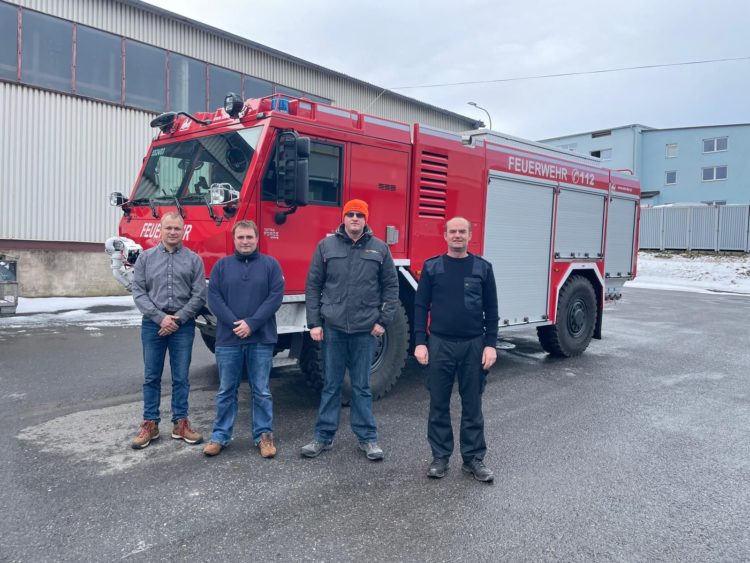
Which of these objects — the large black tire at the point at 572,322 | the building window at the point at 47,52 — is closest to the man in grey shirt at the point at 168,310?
the large black tire at the point at 572,322

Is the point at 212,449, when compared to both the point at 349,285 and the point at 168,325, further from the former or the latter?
the point at 349,285

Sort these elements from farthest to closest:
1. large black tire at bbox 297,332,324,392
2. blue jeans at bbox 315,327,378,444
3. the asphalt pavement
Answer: large black tire at bbox 297,332,324,392
blue jeans at bbox 315,327,378,444
the asphalt pavement

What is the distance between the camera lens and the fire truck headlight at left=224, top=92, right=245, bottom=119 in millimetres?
5406

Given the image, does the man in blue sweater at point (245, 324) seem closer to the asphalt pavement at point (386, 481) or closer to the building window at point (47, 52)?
the asphalt pavement at point (386, 481)

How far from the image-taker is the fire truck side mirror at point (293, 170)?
4973 millimetres

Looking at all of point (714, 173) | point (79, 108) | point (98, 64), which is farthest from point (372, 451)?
point (714, 173)

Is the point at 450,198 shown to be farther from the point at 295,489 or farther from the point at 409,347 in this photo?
the point at 295,489

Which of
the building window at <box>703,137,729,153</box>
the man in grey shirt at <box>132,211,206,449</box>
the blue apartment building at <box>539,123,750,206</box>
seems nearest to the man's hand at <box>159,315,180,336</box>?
the man in grey shirt at <box>132,211,206,449</box>

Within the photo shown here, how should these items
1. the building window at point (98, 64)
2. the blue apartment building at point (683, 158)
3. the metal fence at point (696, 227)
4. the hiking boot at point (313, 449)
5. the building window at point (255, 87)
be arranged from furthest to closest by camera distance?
the blue apartment building at point (683, 158) → the metal fence at point (696, 227) → the building window at point (255, 87) → the building window at point (98, 64) → the hiking boot at point (313, 449)

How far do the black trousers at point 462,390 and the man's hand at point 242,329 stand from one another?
135 centimetres

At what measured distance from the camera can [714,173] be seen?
40.5m

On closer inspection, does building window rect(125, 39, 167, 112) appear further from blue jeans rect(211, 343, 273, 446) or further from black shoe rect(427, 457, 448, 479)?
black shoe rect(427, 457, 448, 479)

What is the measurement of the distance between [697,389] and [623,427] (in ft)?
7.09

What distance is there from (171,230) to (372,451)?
227 centimetres
